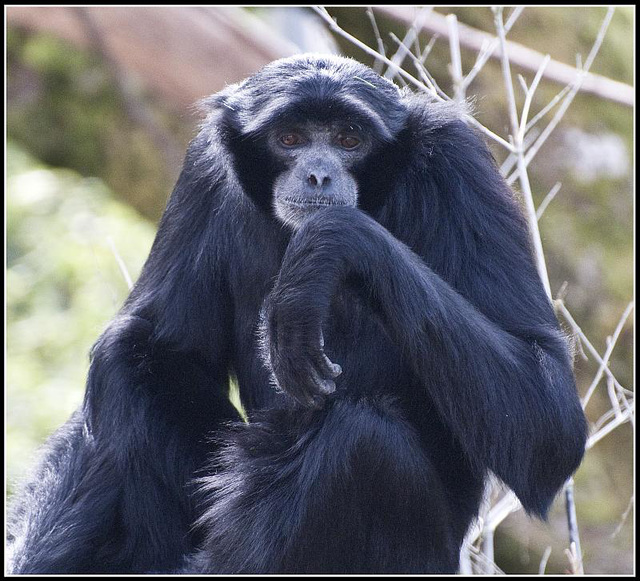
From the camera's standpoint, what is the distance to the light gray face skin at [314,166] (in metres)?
4.36

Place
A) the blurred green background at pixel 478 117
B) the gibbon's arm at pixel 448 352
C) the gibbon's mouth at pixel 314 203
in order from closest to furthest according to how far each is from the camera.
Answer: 1. the gibbon's arm at pixel 448 352
2. the gibbon's mouth at pixel 314 203
3. the blurred green background at pixel 478 117

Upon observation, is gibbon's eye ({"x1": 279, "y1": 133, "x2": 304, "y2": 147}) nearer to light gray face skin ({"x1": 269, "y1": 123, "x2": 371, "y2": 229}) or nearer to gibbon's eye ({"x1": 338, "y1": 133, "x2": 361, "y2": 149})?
light gray face skin ({"x1": 269, "y1": 123, "x2": 371, "y2": 229})

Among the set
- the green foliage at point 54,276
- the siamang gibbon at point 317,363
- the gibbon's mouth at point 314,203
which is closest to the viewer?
the siamang gibbon at point 317,363

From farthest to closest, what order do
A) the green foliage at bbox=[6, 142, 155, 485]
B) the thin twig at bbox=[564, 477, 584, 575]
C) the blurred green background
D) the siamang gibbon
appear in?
1. the green foliage at bbox=[6, 142, 155, 485]
2. the blurred green background
3. the thin twig at bbox=[564, 477, 584, 575]
4. the siamang gibbon

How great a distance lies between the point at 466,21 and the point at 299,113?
5.15m

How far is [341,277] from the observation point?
3934mm

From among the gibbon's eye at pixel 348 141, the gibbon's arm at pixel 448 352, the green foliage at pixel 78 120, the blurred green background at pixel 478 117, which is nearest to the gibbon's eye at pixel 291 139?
the gibbon's eye at pixel 348 141

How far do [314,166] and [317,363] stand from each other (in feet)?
3.35

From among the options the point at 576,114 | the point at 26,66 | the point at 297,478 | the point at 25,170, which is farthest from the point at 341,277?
the point at 25,170

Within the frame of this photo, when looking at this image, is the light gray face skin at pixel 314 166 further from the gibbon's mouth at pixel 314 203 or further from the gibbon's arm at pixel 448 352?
the gibbon's arm at pixel 448 352

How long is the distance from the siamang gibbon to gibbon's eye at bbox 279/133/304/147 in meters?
0.01

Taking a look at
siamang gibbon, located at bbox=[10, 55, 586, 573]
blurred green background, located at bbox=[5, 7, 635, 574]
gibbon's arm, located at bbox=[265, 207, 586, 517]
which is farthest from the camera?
blurred green background, located at bbox=[5, 7, 635, 574]

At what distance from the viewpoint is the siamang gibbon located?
3.97 meters

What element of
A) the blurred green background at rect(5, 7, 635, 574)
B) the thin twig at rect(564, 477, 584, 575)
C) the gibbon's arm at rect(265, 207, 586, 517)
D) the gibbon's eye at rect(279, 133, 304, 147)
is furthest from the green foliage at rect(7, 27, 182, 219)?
the gibbon's arm at rect(265, 207, 586, 517)
